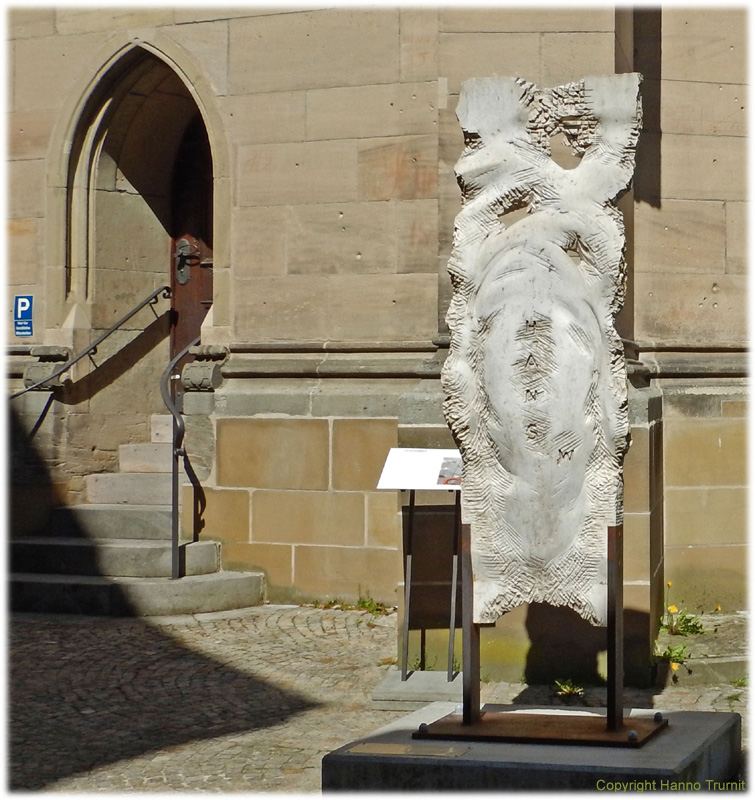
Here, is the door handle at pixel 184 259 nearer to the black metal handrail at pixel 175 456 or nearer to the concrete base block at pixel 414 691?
the black metal handrail at pixel 175 456

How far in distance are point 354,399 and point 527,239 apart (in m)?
4.42

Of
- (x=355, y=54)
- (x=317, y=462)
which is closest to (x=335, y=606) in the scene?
(x=317, y=462)

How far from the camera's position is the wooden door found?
1166 cm

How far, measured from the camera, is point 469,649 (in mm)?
5477

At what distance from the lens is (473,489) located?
18.1ft

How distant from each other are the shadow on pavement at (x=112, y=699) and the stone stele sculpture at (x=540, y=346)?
6.00 ft

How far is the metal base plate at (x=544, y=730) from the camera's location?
17.0ft

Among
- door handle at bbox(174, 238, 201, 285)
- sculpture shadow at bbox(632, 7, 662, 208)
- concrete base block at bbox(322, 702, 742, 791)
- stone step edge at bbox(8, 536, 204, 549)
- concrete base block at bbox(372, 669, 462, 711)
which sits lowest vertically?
concrete base block at bbox(372, 669, 462, 711)

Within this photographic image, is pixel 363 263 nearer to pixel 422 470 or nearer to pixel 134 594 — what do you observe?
pixel 134 594

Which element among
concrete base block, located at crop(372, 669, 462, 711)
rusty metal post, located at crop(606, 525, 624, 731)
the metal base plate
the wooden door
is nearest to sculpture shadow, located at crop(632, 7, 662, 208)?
concrete base block, located at crop(372, 669, 462, 711)

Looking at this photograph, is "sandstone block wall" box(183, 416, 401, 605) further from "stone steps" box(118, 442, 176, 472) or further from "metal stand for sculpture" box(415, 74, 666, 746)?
"metal stand for sculpture" box(415, 74, 666, 746)

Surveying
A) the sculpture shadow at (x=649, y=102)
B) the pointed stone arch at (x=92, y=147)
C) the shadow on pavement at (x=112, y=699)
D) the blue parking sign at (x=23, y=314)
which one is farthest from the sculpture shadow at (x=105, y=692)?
the sculpture shadow at (x=649, y=102)

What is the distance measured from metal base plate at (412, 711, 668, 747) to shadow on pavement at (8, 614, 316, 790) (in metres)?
1.43

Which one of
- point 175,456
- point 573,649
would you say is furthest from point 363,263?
point 573,649
